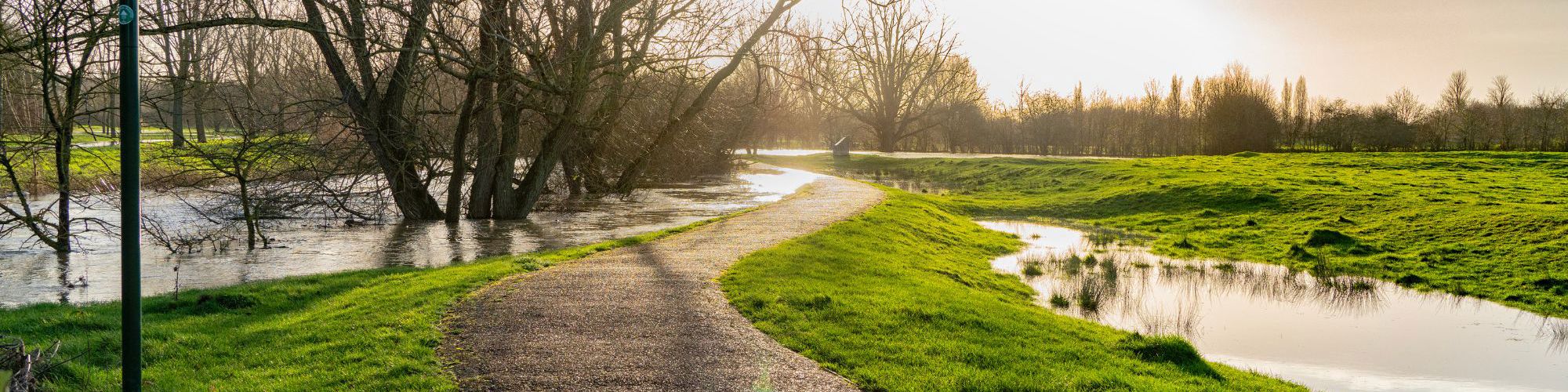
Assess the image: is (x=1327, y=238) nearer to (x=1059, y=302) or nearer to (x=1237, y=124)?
(x=1059, y=302)

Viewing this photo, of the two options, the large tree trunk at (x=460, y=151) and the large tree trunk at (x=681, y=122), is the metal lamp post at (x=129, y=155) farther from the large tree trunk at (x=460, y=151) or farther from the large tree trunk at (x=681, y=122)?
the large tree trunk at (x=681, y=122)

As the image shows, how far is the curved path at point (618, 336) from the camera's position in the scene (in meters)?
6.64

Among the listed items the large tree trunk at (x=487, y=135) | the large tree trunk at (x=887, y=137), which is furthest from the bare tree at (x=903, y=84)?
the large tree trunk at (x=487, y=135)

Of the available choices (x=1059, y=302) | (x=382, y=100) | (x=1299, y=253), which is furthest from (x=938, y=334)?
(x=382, y=100)

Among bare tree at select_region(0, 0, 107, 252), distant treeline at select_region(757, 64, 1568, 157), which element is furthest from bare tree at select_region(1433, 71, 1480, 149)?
bare tree at select_region(0, 0, 107, 252)

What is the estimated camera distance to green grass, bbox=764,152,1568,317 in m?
14.8

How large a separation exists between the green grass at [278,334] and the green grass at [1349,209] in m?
13.9

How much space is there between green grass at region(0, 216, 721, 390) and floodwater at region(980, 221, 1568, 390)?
7448 mm

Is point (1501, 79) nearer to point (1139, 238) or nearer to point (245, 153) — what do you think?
point (1139, 238)

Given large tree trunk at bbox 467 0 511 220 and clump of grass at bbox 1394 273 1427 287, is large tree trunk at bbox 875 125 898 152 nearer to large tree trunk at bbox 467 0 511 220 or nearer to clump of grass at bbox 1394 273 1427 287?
large tree trunk at bbox 467 0 511 220

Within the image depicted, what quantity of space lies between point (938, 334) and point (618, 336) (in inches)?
119

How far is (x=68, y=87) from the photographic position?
12.3 metres

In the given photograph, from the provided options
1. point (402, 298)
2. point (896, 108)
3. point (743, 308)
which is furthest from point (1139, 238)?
point (896, 108)

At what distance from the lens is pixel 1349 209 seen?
70.1 feet
